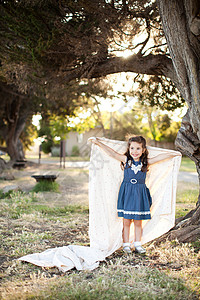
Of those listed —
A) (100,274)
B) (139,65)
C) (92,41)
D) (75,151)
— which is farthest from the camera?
(75,151)

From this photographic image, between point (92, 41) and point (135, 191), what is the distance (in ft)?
8.31

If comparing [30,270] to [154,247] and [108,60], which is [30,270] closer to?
[154,247]

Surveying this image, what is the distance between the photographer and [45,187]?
10188 millimetres

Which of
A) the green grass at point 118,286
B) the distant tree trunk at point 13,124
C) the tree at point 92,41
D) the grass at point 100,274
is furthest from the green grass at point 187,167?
the green grass at point 118,286

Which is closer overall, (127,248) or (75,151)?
(127,248)

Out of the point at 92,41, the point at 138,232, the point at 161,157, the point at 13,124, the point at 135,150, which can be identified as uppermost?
the point at 92,41

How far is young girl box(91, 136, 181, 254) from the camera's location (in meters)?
4.32

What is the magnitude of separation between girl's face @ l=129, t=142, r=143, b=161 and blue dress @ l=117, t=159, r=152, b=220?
0.11 m

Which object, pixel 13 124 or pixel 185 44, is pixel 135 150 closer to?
pixel 185 44

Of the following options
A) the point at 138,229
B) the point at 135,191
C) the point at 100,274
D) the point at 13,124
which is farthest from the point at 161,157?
the point at 13,124

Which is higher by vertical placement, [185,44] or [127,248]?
[185,44]

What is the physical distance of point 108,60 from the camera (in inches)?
215

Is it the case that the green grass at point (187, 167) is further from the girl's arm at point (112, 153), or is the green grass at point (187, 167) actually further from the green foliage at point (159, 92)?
the girl's arm at point (112, 153)

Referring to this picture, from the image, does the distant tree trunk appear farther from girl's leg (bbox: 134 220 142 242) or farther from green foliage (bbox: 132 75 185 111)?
girl's leg (bbox: 134 220 142 242)
